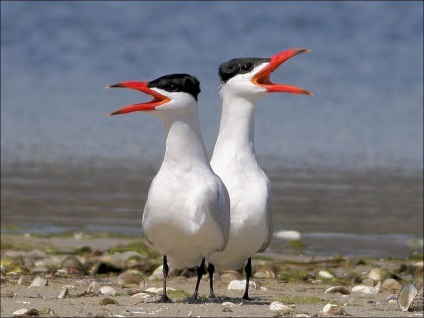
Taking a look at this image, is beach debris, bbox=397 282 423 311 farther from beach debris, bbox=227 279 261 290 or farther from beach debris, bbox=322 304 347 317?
beach debris, bbox=227 279 261 290

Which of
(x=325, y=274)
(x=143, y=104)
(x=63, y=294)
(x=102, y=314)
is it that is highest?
(x=143, y=104)

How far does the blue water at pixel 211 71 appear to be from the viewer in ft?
47.1

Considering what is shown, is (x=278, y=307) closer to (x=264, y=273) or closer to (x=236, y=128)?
(x=236, y=128)

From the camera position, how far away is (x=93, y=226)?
10.6 m

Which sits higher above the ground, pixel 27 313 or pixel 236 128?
pixel 236 128

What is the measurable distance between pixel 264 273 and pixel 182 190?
2.40 metres

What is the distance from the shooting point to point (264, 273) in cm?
847

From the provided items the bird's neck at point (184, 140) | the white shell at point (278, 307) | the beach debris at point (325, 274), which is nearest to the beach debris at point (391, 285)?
the beach debris at point (325, 274)

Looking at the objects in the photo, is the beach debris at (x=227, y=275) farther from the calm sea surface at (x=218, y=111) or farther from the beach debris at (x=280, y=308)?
the beach debris at (x=280, y=308)

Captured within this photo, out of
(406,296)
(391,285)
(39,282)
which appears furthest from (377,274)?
(39,282)

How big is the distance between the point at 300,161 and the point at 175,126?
711 cm

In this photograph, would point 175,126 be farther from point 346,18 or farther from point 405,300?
point 346,18

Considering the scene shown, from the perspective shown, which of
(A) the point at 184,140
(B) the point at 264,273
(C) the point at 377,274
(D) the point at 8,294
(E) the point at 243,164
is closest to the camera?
(A) the point at 184,140

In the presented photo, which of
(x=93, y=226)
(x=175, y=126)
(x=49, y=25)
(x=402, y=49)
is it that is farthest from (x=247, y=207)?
(x=49, y=25)
